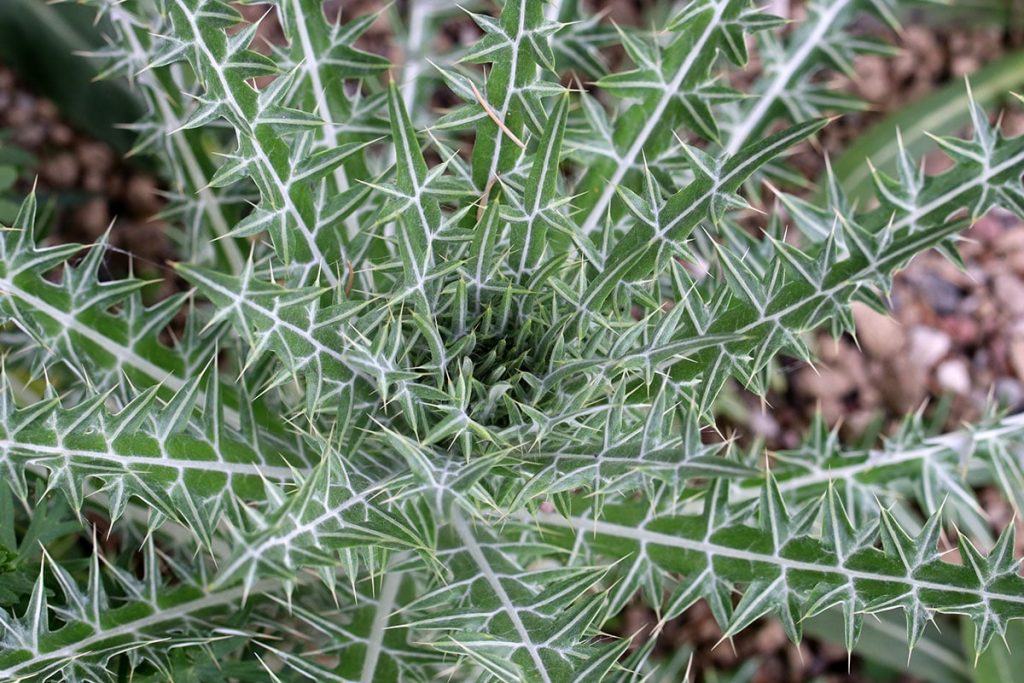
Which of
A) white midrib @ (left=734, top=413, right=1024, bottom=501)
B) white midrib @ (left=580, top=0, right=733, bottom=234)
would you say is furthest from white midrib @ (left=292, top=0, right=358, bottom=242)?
white midrib @ (left=734, top=413, right=1024, bottom=501)

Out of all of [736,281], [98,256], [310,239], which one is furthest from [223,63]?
[736,281]

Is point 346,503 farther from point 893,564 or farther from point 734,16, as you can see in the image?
point 734,16

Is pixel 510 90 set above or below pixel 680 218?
above

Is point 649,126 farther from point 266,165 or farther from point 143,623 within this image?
point 143,623

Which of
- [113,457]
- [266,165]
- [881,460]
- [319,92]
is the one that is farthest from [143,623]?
[881,460]

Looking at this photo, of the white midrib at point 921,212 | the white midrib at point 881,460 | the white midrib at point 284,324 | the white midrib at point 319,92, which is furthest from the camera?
the white midrib at point 881,460

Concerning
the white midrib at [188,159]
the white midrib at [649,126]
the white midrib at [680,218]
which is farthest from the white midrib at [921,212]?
the white midrib at [188,159]

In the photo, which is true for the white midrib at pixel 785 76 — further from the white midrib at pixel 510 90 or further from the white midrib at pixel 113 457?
the white midrib at pixel 113 457
